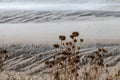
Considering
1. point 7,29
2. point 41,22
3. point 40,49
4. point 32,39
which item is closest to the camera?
point 40,49

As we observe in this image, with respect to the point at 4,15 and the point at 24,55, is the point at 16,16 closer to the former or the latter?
the point at 4,15

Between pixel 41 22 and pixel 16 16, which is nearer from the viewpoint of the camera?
pixel 41 22

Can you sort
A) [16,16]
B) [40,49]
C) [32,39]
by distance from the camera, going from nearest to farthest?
[40,49] < [32,39] < [16,16]

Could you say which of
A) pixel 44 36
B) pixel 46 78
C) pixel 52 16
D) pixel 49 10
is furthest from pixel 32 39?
pixel 49 10

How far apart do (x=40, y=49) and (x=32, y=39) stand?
95 centimetres

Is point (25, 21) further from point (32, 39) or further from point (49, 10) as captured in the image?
point (32, 39)

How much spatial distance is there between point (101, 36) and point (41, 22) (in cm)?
294

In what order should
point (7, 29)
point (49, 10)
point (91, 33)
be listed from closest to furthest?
point (91, 33)
point (7, 29)
point (49, 10)

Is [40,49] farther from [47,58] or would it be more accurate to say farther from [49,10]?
[49,10]

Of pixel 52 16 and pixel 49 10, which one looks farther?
pixel 49 10

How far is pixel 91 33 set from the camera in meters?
7.40

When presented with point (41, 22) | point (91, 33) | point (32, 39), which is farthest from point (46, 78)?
point (41, 22)

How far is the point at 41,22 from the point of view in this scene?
9.60 m

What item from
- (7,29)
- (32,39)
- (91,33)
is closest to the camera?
(32,39)
